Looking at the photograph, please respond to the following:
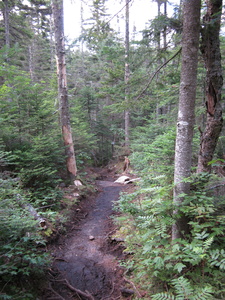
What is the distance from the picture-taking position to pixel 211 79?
3562mm

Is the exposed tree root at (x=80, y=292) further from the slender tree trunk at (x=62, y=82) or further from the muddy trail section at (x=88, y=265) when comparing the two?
the slender tree trunk at (x=62, y=82)

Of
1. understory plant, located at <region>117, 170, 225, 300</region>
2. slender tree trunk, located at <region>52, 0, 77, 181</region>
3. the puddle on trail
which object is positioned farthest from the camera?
slender tree trunk, located at <region>52, 0, 77, 181</region>

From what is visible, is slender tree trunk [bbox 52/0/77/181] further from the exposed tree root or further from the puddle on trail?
the exposed tree root

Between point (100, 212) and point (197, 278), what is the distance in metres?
4.79

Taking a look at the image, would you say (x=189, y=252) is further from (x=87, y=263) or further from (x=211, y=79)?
(x=211, y=79)

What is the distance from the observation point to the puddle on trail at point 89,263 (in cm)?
341

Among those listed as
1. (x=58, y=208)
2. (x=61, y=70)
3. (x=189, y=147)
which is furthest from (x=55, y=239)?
(x=61, y=70)

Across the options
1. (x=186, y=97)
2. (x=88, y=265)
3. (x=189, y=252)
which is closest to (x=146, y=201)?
(x=189, y=252)

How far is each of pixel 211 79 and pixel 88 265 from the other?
488cm

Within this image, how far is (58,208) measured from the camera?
20.4 ft

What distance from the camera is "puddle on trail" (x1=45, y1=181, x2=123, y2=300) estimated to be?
11.2ft

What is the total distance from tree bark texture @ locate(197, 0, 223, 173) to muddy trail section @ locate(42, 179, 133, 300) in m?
2.93

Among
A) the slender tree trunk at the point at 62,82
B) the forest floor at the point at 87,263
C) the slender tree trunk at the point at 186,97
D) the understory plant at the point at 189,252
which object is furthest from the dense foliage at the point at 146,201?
the slender tree trunk at the point at 62,82

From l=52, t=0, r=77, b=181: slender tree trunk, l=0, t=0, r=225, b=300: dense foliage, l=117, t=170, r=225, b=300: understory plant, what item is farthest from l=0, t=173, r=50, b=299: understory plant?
l=52, t=0, r=77, b=181: slender tree trunk
